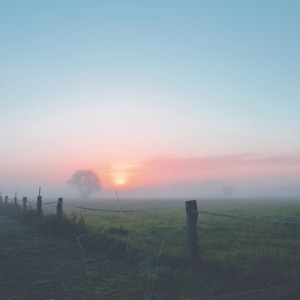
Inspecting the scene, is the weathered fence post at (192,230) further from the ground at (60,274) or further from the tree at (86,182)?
the tree at (86,182)

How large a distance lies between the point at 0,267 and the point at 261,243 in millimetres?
8353

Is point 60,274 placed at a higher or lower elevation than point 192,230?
lower

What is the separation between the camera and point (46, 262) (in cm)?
710

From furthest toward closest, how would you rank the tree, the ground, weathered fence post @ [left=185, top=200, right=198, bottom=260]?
the tree → weathered fence post @ [left=185, top=200, right=198, bottom=260] → the ground

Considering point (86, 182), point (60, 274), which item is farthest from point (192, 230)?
point (86, 182)

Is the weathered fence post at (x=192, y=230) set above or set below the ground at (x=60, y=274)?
above

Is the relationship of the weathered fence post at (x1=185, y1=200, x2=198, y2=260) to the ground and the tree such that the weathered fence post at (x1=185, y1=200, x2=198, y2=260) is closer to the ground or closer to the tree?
the ground

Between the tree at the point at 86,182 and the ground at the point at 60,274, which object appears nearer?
the ground at the point at 60,274

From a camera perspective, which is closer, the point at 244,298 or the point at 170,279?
the point at 244,298

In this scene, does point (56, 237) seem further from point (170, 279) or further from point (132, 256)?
point (170, 279)

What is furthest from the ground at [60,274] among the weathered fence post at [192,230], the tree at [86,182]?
the tree at [86,182]

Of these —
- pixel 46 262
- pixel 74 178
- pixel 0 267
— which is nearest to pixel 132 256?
pixel 46 262

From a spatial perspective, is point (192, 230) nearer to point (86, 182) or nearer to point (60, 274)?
point (60, 274)

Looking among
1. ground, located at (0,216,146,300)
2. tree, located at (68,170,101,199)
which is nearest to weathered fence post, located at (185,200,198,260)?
ground, located at (0,216,146,300)
